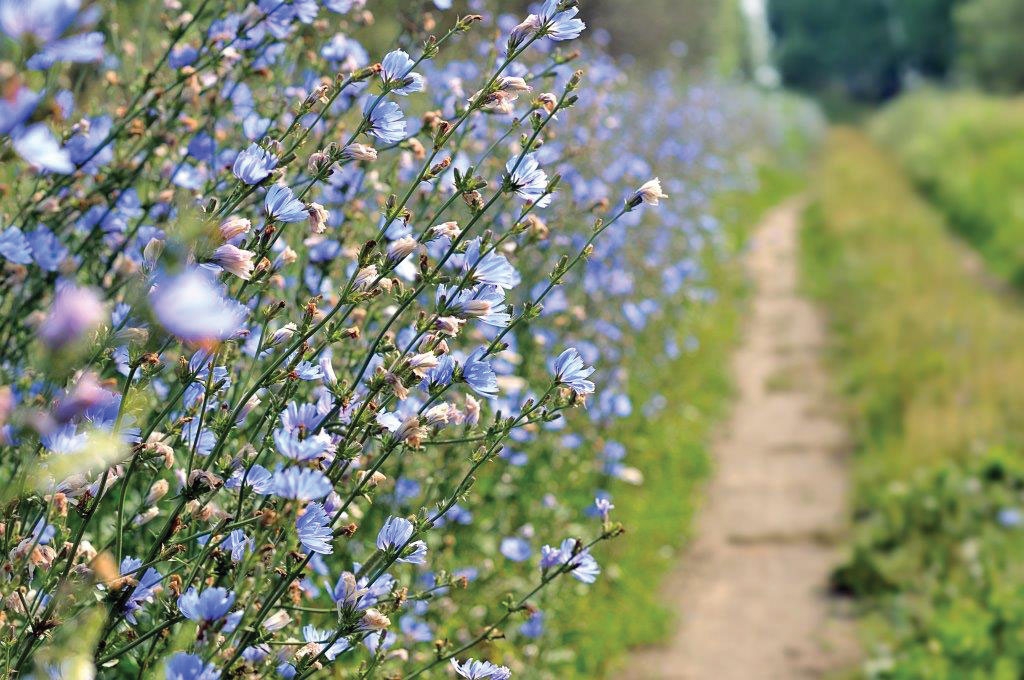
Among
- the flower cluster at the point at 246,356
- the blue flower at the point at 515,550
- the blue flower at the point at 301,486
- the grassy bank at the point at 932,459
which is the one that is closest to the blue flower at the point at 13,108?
the flower cluster at the point at 246,356

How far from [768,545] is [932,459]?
1.07 meters

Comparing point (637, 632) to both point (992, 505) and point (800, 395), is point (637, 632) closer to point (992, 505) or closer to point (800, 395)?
point (992, 505)

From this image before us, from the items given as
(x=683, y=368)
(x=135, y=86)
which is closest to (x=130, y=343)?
(x=135, y=86)

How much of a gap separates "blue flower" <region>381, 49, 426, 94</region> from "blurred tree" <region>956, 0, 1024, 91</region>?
27.6 m

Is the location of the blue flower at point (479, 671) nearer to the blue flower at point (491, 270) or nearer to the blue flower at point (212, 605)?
the blue flower at point (212, 605)

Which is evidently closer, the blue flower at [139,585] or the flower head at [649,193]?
the blue flower at [139,585]

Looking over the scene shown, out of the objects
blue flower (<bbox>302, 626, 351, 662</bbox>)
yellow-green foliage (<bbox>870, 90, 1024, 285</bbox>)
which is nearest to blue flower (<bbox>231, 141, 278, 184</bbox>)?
blue flower (<bbox>302, 626, 351, 662</bbox>)

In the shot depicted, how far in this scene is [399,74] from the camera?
155 cm

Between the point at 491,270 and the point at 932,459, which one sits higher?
the point at 932,459

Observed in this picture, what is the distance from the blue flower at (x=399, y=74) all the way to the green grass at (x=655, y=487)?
2274 millimetres

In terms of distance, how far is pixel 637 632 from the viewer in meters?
3.77

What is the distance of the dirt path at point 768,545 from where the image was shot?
3.75 meters

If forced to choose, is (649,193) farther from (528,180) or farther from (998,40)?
(998,40)

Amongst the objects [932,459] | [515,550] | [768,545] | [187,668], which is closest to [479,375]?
[187,668]
